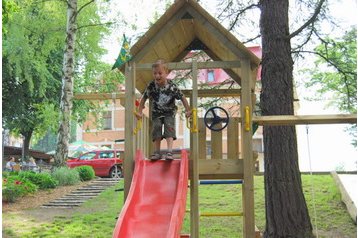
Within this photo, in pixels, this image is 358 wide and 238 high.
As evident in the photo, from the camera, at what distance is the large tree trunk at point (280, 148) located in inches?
284

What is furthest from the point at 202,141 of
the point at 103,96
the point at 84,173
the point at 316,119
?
the point at 84,173

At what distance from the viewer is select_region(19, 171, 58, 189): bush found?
1428 cm

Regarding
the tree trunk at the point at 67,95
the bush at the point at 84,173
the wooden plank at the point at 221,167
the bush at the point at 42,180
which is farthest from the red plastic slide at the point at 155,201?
the bush at the point at 84,173

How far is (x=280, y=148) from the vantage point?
737 cm

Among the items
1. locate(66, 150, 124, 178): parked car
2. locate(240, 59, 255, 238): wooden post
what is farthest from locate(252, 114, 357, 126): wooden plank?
locate(66, 150, 124, 178): parked car

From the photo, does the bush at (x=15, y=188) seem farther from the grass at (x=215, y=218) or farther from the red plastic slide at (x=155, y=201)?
the red plastic slide at (x=155, y=201)

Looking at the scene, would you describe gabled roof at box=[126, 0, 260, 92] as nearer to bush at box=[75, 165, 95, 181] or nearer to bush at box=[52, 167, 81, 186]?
bush at box=[52, 167, 81, 186]

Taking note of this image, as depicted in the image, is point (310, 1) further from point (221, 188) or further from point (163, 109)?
point (221, 188)

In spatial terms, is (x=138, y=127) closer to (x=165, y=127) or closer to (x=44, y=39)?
(x=165, y=127)

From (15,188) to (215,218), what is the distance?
5860mm

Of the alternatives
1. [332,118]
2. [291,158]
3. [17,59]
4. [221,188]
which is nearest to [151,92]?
[332,118]

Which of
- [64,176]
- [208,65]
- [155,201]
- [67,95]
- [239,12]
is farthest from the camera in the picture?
[67,95]

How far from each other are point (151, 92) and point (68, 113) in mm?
10122

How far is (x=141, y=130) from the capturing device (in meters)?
6.09
